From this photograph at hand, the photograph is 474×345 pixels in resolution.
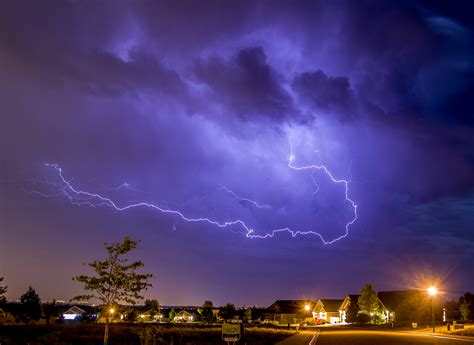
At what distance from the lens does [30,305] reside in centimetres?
7075

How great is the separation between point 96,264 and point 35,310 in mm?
57520

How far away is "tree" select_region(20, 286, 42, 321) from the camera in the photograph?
7012 cm

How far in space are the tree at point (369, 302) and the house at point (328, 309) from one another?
22955 millimetres

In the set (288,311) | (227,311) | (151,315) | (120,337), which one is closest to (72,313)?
(151,315)

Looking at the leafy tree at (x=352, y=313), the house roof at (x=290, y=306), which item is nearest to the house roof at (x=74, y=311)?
the house roof at (x=290, y=306)

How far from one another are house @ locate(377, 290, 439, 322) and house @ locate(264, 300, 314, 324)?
23.8 meters

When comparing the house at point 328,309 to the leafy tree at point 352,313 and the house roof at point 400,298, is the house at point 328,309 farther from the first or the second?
the leafy tree at point 352,313

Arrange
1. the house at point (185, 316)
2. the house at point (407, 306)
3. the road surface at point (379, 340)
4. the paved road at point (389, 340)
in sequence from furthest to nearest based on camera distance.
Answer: the house at point (185, 316)
the house at point (407, 306)
the road surface at point (379, 340)
the paved road at point (389, 340)

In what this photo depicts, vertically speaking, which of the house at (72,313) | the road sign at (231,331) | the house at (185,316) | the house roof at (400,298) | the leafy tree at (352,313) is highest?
the road sign at (231,331)

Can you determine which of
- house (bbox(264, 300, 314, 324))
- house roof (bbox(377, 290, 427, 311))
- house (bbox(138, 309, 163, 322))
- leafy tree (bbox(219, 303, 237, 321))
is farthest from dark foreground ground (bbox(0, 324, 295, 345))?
house (bbox(138, 309, 163, 322))

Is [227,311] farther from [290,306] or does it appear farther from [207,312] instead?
[290,306]

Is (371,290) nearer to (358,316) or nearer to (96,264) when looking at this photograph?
(358,316)

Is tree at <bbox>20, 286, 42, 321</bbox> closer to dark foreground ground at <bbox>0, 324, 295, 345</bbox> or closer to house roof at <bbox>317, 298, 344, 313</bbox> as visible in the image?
dark foreground ground at <bbox>0, 324, 295, 345</bbox>

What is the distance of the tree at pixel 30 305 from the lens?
70125 millimetres
